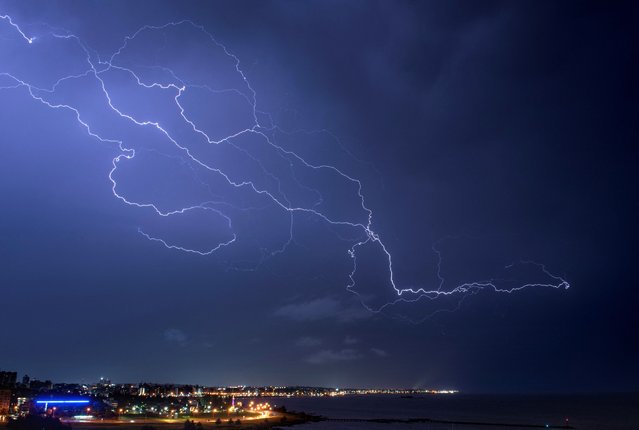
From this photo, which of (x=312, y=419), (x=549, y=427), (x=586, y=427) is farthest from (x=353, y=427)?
(x=586, y=427)

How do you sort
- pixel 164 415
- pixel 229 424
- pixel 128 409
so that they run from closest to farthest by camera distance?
pixel 229 424 → pixel 164 415 → pixel 128 409

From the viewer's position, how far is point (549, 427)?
72.6 m

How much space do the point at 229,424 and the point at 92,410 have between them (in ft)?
74.0

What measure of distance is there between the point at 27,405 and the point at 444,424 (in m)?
59.8

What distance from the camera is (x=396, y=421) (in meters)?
83.1

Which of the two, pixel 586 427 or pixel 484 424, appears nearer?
pixel 586 427

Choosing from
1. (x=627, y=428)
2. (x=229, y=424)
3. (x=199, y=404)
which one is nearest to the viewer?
(x=229, y=424)

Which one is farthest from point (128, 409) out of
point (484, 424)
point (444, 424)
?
point (484, 424)

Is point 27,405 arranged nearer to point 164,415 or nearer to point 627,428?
point 164,415

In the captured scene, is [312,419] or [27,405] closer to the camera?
[27,405]

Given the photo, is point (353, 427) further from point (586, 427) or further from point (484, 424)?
point (586, 427)

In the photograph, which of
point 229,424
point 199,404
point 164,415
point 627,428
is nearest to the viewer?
point 229,424

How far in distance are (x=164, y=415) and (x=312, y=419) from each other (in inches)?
907

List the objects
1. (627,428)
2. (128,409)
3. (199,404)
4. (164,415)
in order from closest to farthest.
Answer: (627,428)
(164,415)
(128,409)
(199,404)
